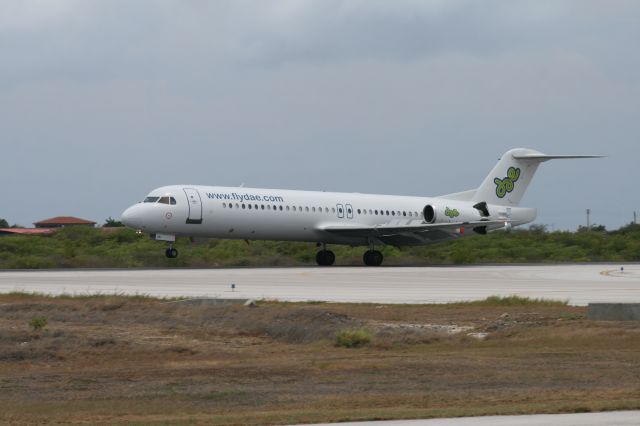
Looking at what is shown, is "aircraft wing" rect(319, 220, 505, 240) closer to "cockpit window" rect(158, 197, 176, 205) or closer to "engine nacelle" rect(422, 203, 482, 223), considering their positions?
"engine nacelle" rect(422, 203, 482, 223)

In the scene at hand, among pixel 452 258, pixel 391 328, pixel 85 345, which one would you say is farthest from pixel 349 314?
pixel 452 258

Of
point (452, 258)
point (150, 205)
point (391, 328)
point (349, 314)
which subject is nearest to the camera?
point (391, 328)

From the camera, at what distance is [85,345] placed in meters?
20.5

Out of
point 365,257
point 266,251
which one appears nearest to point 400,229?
point 365,257

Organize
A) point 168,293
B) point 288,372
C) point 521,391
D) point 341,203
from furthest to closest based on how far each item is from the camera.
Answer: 1. point 341,203
2. point 168,293
3. point 288,372
4. point 521,391

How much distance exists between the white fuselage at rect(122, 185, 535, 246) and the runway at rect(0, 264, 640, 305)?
3551 mm

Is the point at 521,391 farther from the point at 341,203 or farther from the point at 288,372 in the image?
the point at 341,203

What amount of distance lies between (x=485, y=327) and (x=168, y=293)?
11618 mm

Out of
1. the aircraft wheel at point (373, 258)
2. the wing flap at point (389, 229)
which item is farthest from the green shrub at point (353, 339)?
the aircraft wheel at point (373, 258)

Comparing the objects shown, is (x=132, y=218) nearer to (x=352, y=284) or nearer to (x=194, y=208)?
(x=194, y=208)

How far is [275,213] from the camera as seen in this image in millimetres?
49938

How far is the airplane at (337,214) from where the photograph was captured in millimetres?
47625

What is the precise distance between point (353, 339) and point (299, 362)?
2732 mm

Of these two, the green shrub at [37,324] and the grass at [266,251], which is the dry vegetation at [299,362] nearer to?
the green shrub at [37,324]
